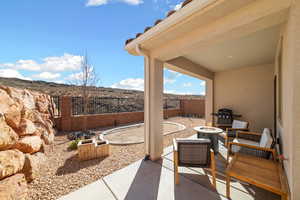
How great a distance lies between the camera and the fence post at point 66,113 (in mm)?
5324

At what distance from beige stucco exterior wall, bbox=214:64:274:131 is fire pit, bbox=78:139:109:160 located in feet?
18.4

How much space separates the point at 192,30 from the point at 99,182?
323 cm

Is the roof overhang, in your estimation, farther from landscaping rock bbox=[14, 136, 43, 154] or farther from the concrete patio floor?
landscaping rock bbox=[14, 136, 43, 154]

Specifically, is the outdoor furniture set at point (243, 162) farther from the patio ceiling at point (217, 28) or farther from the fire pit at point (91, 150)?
the fire pit at point (91, 150)

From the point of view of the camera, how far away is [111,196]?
1.82 metres

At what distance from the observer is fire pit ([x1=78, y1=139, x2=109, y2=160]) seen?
2904mm

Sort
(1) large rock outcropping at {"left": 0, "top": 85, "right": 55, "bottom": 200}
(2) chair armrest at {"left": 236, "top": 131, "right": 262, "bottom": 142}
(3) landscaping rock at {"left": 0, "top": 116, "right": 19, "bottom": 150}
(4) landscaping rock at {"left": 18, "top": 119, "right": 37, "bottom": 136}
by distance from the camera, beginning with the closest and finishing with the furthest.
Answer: (1) large rock outcropping at {"left": 0, "top": 85, "right": 55, "bottom": 200}
(3) landscaping rock at {"left": 0, "top": 116, "right": 19, "bottom": 150}
(4) landscaping rock at {"left": 18, "top": 119, "right": 37, "bottom": 136}
(2) chair armrest at {"left": 236, "top": 131, "right": 262, "bottom": 142}

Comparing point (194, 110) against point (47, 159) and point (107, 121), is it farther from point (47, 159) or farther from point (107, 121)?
point (47, 159)

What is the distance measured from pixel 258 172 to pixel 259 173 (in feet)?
0.09

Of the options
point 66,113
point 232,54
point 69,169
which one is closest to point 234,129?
point 232,54

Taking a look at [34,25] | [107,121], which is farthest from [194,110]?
[34,25]

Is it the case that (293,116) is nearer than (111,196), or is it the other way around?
(293,116)

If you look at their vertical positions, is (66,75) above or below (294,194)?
above

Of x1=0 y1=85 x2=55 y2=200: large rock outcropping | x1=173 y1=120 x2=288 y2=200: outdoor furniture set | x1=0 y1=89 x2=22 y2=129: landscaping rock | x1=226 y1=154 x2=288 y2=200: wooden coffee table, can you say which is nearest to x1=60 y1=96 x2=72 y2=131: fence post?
x1=0 y1=85 x2=55 y2=200: large rock outcropping
